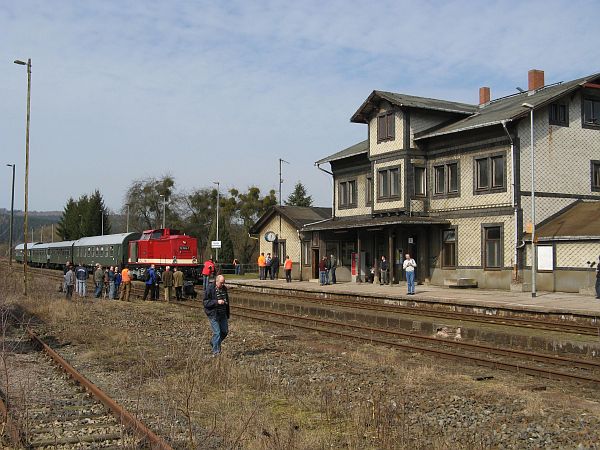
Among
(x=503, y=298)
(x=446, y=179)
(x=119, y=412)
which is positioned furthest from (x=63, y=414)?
(x=446, y=179)

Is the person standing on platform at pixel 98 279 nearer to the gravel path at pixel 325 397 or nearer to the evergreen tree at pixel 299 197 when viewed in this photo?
the gravel path at pixel 325 397

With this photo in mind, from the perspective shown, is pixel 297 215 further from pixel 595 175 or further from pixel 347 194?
pixel 595 175

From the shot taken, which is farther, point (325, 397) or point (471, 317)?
point (471, 317)

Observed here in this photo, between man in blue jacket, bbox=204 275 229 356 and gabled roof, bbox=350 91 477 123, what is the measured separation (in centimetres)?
2154

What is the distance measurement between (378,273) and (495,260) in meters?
7.37

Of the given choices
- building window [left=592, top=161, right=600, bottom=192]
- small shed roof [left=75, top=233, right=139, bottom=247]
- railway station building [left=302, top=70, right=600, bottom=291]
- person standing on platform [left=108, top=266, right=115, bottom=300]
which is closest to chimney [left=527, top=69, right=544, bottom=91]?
railway station building [left=302, top=70, right=600, bottom=291]

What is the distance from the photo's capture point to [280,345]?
1513 centimetres

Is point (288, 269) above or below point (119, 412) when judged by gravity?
above

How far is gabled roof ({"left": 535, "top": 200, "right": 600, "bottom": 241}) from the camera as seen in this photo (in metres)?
25.5

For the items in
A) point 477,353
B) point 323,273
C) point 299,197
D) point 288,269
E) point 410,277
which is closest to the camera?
point 477,353

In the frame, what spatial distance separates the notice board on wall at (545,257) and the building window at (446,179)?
5.50 m

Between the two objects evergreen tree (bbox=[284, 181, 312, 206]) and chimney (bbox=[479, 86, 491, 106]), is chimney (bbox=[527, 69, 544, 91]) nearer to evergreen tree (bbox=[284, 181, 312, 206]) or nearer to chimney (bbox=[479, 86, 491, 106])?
chimney (bbox=[479, 86, 491, 106])

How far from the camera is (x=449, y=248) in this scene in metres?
31.1

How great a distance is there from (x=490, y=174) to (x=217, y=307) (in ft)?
65.1
